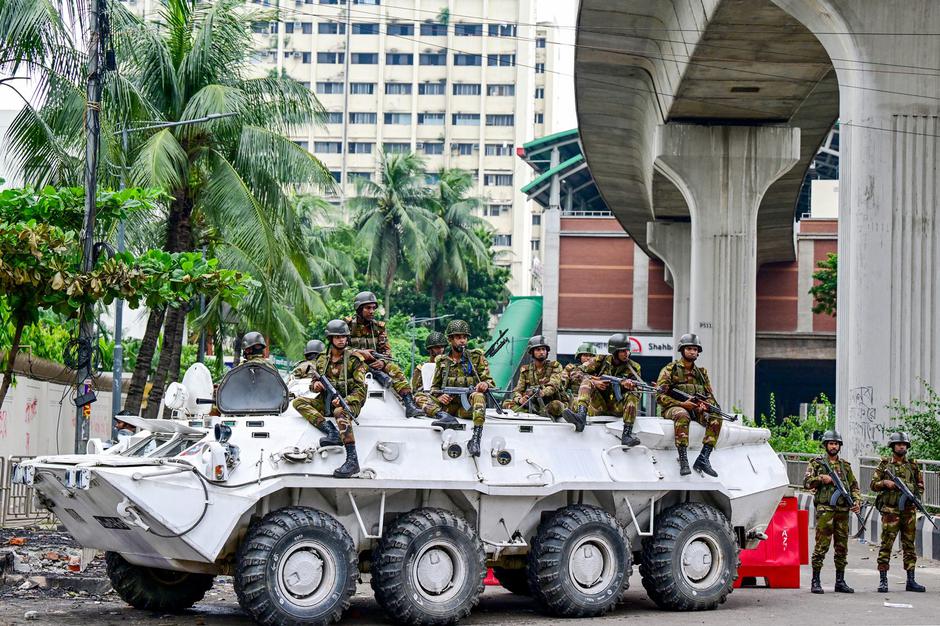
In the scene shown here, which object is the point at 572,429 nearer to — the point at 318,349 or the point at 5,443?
the point at 318,349

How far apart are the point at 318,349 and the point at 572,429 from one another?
103 inches

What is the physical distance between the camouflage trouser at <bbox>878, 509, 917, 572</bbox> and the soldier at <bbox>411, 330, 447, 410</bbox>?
4.91 meters

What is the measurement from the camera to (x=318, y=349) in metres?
13.5

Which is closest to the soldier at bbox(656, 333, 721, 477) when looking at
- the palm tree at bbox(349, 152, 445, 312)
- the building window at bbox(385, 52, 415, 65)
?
the palm tree at bbox(349, 152, 445, 312)

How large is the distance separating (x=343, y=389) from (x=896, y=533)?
6368 mm

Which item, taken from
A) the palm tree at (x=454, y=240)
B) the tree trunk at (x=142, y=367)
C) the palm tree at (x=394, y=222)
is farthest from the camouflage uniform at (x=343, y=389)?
the palm tree at (x=454, y=240)

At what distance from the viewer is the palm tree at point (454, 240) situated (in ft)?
231

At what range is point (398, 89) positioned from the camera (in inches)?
4225

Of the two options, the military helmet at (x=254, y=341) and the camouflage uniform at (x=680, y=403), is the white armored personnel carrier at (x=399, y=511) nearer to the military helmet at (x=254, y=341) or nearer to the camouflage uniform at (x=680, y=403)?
the camouflage uniform at (x=680, y=403)

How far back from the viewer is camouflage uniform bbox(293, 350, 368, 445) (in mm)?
11595

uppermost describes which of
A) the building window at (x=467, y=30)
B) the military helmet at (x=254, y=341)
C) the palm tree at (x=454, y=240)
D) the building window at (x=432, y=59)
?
the building window at (x=467, y=30)

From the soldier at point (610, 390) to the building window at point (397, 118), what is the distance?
94.6 m

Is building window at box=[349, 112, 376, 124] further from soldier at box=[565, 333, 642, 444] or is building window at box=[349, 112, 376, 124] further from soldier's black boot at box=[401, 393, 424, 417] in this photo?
soldier's black boot at box=[401, 393, 424, 417]

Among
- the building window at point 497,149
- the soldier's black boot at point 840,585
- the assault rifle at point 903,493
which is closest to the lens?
the assault rifle at point 903,493
